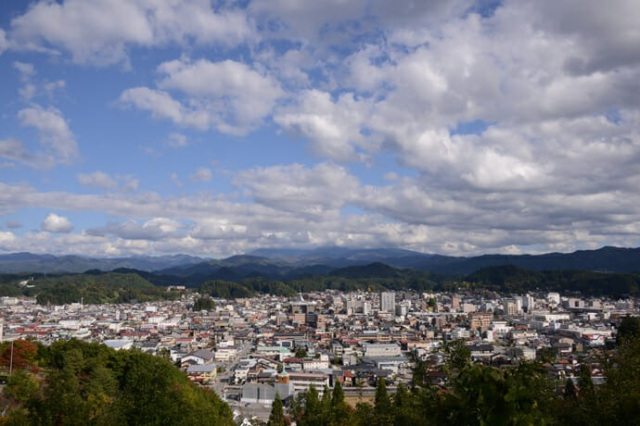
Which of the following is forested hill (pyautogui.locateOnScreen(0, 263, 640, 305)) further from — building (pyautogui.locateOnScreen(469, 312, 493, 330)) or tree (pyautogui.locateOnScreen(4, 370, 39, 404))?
tree (pyautogui.locateOnScreen(4, 370, 39, 404))

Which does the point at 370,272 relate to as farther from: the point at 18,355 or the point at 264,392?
the point at 18,355

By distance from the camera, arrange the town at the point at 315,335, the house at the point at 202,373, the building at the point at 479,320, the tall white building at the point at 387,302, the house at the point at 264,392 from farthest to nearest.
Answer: the tall white building at the point at 387,302, the building at the point at 479,320, the house at the point at 202,373, the town at the point at 315,335, the house at the point at 264,392

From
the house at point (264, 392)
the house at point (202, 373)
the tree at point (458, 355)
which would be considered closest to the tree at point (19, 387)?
the tree at point (458, 355)

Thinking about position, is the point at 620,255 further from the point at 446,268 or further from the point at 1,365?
the point at 1,365

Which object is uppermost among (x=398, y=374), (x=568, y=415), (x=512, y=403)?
(x=512, y=403)

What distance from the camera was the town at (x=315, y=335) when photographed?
17000 mm

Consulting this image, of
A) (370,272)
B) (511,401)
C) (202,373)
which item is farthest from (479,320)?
(370,272)

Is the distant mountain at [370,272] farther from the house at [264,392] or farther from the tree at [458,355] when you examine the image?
the tree at [458,355]

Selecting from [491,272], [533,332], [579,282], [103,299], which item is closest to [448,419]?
[533,332]

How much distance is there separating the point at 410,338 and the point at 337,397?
1771 cm

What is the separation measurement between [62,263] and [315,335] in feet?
432

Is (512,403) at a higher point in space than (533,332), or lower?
higher

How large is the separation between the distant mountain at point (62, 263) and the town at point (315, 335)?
84989 millimetres

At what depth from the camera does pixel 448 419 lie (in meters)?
1.84
